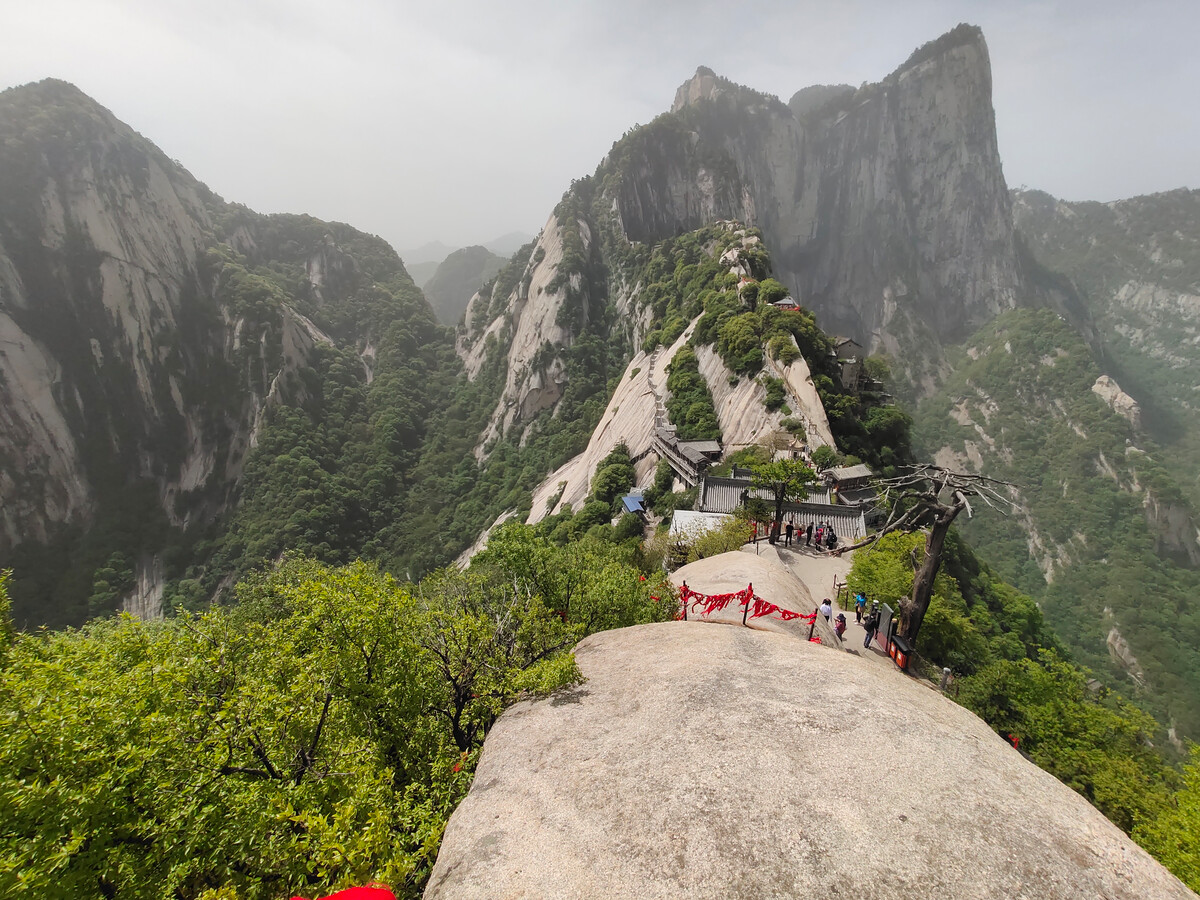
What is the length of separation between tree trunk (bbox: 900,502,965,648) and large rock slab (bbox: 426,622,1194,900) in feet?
20.3

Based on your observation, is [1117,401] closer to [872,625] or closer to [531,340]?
[531,340]

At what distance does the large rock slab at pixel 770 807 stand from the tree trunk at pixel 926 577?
6178 mm

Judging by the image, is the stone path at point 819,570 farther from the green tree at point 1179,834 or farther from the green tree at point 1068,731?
the green tree at point 1179,834

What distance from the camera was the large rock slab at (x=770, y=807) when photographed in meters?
7.17

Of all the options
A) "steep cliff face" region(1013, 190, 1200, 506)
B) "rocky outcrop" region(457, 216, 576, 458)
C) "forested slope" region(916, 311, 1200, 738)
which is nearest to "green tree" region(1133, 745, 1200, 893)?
"forested slope" region(916, 311, 1200, 738)

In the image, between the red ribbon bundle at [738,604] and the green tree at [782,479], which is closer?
the red ribbon bundle at [738,604]

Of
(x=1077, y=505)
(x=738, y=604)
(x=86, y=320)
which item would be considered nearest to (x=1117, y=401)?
(x=1077, y=505)

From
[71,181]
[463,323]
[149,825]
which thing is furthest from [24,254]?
[149,825]

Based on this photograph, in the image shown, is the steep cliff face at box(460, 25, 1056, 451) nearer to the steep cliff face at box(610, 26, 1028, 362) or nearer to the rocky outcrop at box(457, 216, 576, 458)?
the steep cliff face at box(610, 26, 1028, 362)

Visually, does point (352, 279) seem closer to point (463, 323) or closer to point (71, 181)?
point (463, 323)

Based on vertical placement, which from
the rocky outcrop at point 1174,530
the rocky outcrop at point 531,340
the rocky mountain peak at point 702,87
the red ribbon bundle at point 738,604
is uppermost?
the rocky mountain peak at point 702,87

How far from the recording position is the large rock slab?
7.17m

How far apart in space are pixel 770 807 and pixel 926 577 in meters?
12.9

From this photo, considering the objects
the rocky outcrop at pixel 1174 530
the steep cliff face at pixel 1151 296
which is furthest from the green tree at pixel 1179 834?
the steep cliff face at pixel 1151 296
